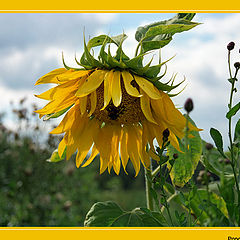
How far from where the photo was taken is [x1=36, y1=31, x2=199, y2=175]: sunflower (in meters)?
1.12

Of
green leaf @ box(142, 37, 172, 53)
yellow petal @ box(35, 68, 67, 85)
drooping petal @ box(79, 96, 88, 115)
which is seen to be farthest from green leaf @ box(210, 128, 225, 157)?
yellow petal @ box(35, 68, 67, 85)

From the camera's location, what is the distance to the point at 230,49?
0.90 m

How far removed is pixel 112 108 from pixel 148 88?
0.65 feet

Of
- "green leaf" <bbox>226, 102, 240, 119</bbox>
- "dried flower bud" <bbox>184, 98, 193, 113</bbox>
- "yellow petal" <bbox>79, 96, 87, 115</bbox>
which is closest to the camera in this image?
"dried flower bud" <bbox>184, 98, 193, 113</bbox>

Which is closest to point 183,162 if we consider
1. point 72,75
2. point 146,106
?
point 146,106

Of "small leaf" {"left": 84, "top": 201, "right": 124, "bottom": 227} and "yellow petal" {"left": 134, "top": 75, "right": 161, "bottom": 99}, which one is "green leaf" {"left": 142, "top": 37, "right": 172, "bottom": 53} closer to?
"yellow petal" {"left": 134, "top": 75, "right": 161, "bottom": 99}

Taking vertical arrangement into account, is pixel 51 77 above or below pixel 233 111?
above

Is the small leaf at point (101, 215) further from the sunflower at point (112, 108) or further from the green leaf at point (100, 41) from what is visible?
the green leaf at point (100, 41)

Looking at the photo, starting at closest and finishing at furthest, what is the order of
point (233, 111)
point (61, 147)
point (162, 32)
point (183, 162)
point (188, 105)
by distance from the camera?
point (188, 105), point (233, 111), point (162, 32), point (183, 162), point (61, 147)

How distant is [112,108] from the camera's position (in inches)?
49.4

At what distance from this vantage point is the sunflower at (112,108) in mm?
1122

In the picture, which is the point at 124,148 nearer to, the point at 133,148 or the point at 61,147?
the point at 133,148

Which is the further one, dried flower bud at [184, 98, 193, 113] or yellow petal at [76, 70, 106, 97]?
yellow petal at [76, 70, 106, 97]

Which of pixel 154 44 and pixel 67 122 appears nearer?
pixel 154 44
